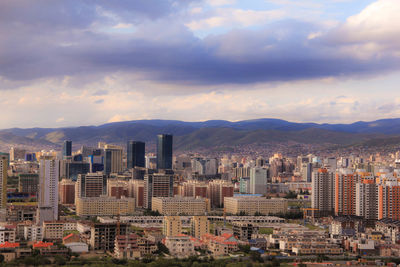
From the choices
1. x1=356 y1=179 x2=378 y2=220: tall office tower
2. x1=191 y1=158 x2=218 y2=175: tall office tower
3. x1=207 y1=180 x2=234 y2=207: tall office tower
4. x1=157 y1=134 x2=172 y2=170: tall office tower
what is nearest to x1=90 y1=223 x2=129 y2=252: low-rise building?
x1=356 y1=179 x2=378 y2=220: tall office tower

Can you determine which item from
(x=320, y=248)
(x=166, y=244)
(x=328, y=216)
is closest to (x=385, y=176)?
(x=328, y=216)

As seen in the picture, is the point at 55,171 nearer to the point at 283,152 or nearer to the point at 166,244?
the point at 166,244

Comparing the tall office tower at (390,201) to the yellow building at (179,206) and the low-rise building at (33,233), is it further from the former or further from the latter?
the low-rise building at (33,233)

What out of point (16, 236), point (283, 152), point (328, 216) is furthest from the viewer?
point (283, 152)

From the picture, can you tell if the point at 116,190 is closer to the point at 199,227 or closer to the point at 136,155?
the point at 199,227

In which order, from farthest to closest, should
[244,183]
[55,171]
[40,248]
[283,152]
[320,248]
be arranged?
[283,152] < [244,183] < [55,171] < [320,248] < [40,248]

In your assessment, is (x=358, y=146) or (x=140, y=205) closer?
(x=140, y=205)

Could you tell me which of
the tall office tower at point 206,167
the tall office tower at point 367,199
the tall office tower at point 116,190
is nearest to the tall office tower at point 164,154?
the tall office tower at point 206,167
